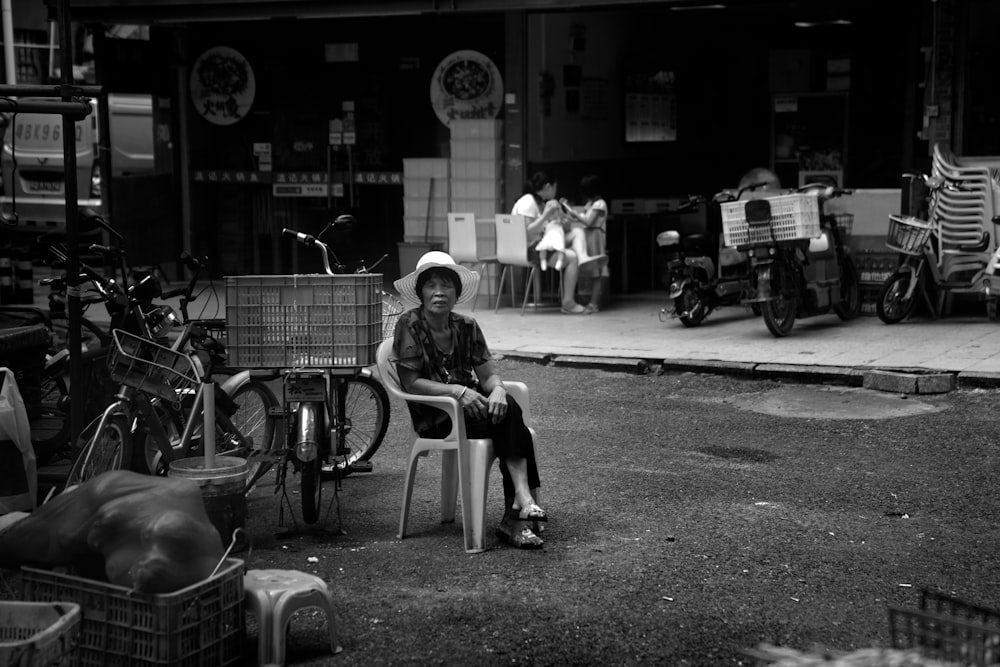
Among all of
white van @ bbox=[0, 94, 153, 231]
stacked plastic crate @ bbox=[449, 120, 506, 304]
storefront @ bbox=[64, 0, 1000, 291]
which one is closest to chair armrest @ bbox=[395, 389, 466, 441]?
stacked plastic crate @ bbox=[449, 120, 506, 304]

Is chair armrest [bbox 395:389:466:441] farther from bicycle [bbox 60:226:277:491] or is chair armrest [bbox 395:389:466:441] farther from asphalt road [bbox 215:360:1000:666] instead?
bicycle [bbox 60:226:277:491]

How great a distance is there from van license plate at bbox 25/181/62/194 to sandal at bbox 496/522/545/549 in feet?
49.0

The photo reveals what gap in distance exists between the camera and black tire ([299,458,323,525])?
6520 millimetres

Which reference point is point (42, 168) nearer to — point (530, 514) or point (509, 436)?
point (509, 436)

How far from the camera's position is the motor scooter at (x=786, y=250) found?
12.1m

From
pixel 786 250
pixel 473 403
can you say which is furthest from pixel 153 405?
pixel 786 250

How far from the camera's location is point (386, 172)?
670 inches

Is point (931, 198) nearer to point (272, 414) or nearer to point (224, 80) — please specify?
point (272, 414)

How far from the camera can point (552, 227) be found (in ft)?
46.8

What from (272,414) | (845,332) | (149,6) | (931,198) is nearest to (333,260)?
(272,414)

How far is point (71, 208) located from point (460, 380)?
204cm

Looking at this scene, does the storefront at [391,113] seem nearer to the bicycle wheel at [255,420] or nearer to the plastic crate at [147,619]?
the bicycle wheel at [255,420]

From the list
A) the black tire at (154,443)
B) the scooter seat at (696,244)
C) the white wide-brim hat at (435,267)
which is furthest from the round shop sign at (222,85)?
the white wide-brim hat at (435,267)

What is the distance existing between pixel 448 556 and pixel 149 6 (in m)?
10.7
